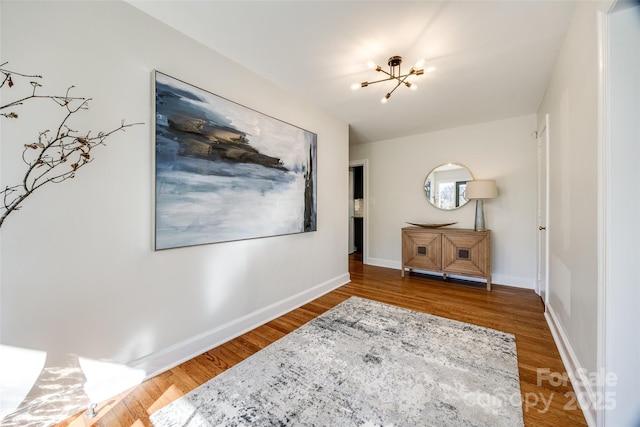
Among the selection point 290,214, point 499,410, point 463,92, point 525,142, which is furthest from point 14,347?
point 525,142

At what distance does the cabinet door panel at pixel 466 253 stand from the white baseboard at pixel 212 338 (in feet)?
6.91

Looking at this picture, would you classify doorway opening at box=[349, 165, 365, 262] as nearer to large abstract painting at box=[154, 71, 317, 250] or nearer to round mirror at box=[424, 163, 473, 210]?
round mirror at box=[424, 163, 473, 210]

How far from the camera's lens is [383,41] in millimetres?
1894

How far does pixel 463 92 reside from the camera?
9.00 feet

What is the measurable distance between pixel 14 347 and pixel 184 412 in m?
0.87

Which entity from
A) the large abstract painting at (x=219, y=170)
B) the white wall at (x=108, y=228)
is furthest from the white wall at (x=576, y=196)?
the white wall at (x=108, y=228)

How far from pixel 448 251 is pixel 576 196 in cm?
221

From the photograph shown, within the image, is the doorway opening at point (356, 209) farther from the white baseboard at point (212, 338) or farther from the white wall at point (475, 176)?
the white baseboard at point (212, 338)

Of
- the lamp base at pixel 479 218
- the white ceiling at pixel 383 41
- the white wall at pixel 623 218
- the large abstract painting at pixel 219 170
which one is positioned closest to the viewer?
the white wall at pixel 623 218

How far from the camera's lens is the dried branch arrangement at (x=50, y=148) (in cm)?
118

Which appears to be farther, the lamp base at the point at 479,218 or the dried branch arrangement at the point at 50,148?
the lamp base at the point at 479,218

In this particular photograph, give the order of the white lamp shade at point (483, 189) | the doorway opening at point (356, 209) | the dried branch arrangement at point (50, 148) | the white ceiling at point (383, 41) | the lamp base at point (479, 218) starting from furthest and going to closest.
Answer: the doorway opening at point (356, 209)
the lamp base at point (479, 218)
the white lamp shade at point (483, 189)
the white ceiling at point (383, 41)
the dried branch arrangement at point (50, 148)

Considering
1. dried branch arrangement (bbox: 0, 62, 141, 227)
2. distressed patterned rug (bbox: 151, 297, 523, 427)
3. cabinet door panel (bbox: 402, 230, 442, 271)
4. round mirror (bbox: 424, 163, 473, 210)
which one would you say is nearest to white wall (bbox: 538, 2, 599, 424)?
distressed patterned rug (bbox: 151, 297, 523, 427)

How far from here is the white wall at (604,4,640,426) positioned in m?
1.07
